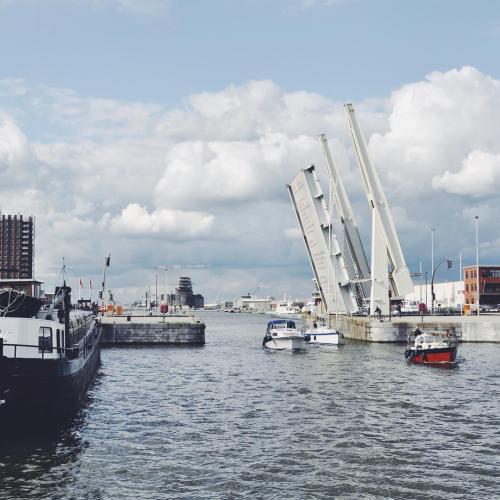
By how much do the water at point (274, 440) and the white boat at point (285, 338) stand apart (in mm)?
19786

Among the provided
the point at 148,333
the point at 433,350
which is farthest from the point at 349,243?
the point at 433,350

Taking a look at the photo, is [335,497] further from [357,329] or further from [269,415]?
[357,329]

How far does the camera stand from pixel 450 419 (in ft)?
96.4

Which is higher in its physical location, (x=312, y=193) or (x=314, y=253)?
(x=312, y=193)

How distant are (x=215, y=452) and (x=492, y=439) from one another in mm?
10665

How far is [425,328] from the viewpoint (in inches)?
2911

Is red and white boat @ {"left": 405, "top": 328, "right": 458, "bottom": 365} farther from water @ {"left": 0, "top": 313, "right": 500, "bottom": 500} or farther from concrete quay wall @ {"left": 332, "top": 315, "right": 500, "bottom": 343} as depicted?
concrete quay wall @ {"left": 332, "top": 315, "right": 500, "bottom": 343}

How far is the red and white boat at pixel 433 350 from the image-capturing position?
165ft

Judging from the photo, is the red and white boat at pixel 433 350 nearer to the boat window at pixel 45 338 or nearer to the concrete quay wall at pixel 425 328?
the concrete quay wall at pixel 425 328

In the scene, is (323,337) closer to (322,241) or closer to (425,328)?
(425,328)

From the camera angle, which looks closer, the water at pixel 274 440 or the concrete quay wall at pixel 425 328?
the water at pixel 274 440

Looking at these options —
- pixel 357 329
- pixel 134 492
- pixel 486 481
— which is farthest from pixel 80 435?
pixel 357 329

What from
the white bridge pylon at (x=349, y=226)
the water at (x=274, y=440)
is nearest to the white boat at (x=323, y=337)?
the white bridge pylon at (x=349, y=226)

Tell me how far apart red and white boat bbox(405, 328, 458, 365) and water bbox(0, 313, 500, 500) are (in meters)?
3.88
